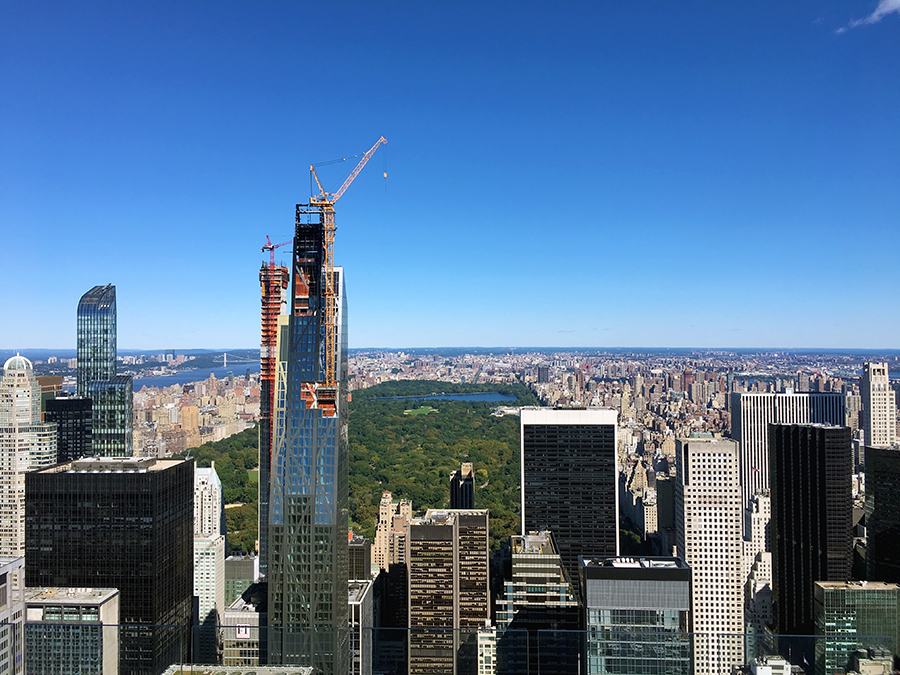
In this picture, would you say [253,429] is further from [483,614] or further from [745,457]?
[745,457]

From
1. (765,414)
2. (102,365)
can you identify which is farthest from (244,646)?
(765,414)

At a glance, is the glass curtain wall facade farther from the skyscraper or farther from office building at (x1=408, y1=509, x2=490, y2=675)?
office building at (x1=408, y1=509, x2=490, y2=675)

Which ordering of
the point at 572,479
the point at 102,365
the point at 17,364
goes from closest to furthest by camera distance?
the point at 572,479 < the point at 17,364 < the point at 102,365

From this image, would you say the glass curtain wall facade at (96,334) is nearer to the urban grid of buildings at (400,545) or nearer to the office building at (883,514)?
the urban grid of buildings at (400,545)

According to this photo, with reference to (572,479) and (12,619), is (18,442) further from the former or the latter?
(572,479)

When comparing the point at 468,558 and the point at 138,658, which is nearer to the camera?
the point at 138,658

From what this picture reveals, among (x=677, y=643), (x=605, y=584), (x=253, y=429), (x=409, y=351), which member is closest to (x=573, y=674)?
(x=677, y=643)

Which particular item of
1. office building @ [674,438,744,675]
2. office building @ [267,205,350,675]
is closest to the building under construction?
office building @ [267,205,350,675]

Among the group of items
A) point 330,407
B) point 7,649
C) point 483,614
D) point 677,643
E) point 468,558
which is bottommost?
point 483,614

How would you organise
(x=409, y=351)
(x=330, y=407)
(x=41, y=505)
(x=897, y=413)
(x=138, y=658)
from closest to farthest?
(x=138, y=658) → (x=330, y=407) → (x=41, y=505) → (x=897, y=413) → (x=409, y=351)
